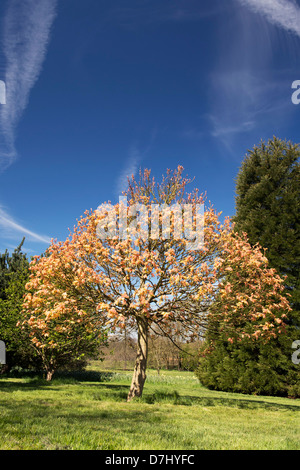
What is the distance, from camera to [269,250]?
17.6 metres

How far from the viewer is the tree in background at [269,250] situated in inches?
625

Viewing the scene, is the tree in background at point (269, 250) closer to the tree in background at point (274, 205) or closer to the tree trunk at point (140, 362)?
the tree in background at point (274, 205)

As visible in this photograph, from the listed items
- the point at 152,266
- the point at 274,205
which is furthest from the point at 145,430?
the point at 274,205

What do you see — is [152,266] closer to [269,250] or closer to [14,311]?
[269,250]

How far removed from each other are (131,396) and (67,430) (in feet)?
20.4

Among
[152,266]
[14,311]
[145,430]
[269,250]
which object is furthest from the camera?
[14,311]

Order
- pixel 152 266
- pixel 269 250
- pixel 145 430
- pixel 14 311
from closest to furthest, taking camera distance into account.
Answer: pixel 145 430
pixel 152 266
pixel 269 250
pixel 14 311

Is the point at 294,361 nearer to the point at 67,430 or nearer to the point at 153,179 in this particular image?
the point at 153,179

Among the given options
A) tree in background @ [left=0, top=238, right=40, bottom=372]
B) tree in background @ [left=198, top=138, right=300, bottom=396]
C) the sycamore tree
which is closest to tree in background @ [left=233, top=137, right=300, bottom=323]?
tree in background @ [left=198, top=138, right=300, bottom=396]

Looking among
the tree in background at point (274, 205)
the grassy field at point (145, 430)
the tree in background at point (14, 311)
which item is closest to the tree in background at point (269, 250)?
the tree in background at point (274, 205)

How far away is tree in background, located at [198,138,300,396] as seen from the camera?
52.1 ft

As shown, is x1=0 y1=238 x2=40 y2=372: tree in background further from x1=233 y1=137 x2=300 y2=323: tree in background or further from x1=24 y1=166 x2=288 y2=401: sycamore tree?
x1=233 y1=137 x2=300 y2=323: tree in background

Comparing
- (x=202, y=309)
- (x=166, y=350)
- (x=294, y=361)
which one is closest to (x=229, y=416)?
(x=202, y=309)
